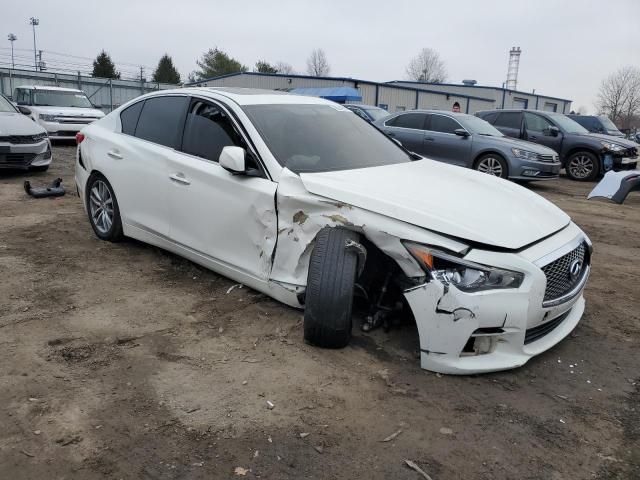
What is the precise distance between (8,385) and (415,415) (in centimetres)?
221

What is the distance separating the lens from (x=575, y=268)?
11.1 ft

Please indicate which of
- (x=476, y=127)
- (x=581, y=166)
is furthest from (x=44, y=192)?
(x=581, y=166)

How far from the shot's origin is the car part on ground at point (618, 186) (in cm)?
991

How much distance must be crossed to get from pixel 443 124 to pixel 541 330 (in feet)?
29.2

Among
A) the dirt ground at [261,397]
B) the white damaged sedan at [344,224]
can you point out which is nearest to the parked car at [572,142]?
the dirt ground at [261,397]

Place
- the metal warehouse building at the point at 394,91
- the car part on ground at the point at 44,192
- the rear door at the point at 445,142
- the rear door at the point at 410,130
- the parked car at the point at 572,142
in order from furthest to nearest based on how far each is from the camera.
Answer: the metal warehouse building at the point at 394,91 → the parked car at the point at 572,142 → the rear door at the point at 410,130 → the rear door at the point at 445,142 → the car part on ground at the point at 44,192

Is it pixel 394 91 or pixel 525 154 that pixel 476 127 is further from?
pixel 394 91

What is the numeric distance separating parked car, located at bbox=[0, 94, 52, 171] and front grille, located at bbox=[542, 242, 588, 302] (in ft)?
29.7

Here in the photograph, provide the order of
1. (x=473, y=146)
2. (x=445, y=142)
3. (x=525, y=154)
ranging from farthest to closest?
1. (x=445, y=142)
2. (x=473, y=146)
3. (x=525, y=154)

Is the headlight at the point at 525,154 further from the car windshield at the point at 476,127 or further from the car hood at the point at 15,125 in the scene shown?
the car hood at the point at 15,125

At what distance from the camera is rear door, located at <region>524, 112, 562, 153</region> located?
43.9 feet

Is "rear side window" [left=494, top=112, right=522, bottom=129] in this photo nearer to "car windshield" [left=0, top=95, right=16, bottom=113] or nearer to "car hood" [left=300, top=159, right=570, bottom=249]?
"car hood" [left=300, top=159, right=570, bottom=249]

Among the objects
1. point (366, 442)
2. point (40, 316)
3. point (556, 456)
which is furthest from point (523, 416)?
point (40, 316)

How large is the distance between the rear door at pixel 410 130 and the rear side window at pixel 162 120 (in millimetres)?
7204
